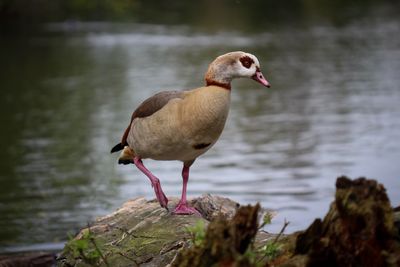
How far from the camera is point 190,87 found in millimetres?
31828

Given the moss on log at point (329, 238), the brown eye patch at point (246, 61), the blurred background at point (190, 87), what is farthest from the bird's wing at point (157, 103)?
the blurred background at point (190, 87)

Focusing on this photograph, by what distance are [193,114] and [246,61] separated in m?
0.66

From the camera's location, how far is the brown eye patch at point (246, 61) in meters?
7.48

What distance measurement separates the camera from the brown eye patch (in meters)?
7.48

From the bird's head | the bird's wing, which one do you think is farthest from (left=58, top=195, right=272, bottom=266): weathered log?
Answer: the bird's head

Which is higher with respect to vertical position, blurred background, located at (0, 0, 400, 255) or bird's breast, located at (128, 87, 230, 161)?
bird's breast, located at (128, 87, 230, 161)

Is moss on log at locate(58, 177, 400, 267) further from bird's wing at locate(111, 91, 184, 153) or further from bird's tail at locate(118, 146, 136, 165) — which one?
bird's tail at locate(118, 146, 136, 165)

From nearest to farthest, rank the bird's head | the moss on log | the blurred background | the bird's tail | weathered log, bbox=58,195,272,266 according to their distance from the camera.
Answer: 1. the moss on log
2. the bird's head
3. weathered log, bbox=58,195,272,266
4. the bird's tail
5. the blurred background

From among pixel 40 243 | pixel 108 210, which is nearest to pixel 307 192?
pixel 108 210

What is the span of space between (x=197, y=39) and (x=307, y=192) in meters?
37.1

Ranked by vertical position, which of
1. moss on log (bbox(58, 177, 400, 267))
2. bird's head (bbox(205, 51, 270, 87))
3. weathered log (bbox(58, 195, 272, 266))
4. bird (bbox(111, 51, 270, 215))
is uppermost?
bird's head (bbox(205, 51, 270, 87))

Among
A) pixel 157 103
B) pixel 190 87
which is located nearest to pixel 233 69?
Result: pixel 157 103

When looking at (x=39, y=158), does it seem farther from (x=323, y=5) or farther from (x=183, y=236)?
(x=323, y=5)

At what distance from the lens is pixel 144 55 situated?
46.2m
